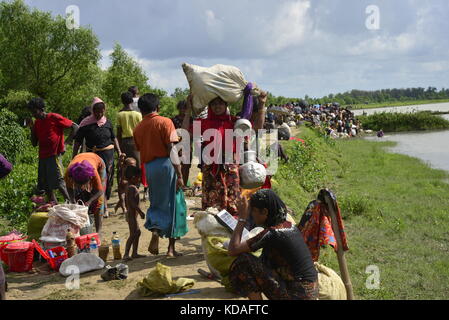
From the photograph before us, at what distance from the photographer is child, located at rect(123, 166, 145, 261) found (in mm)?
5207

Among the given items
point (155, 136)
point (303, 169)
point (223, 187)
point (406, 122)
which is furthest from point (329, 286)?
point (406, 122)

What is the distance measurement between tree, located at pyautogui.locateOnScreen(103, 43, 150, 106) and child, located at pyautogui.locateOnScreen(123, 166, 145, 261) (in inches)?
1140

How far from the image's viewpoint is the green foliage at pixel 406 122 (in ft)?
138

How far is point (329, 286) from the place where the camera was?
3.89 metres

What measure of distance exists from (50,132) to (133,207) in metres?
1.93

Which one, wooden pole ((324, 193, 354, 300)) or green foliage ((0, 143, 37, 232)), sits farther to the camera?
green foliage ((0, 143, 37, 232))

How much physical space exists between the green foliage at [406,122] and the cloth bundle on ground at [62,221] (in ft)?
134

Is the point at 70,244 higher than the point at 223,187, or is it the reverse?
the point at 223,187

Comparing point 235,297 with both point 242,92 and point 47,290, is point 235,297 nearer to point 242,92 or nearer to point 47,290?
point 47,290

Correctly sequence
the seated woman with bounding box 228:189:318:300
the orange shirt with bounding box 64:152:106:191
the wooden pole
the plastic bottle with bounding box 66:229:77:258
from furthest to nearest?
the orange shirt with bounding box 64:152:106:191
the plastic bottle with bounding box 66:229:77:258
the wooden pole
the seated woman with bounding box 228:189:318:300

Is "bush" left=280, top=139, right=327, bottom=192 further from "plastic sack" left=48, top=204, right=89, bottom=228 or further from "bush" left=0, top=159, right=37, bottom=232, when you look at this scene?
"plastic sack" left=48, top=204, right=89, bottom=228

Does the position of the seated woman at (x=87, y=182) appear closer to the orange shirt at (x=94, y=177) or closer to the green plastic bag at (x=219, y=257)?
the orange shirt at (x=94, y=177)

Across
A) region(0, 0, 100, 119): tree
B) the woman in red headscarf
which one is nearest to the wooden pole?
the woman in red headscarf

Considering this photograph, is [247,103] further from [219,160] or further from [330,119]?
[330,119]
